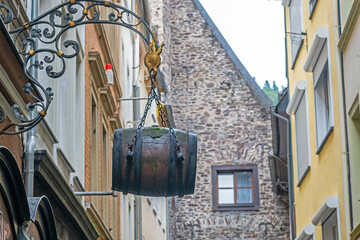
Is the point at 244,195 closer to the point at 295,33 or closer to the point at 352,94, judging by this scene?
the point at 295,33

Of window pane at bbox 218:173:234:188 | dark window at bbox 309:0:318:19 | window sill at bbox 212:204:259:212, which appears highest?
dark window at bbox 309:0:318:19

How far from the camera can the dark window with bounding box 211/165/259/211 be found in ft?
107

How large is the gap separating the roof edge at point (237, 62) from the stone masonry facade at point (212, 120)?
0.12ft

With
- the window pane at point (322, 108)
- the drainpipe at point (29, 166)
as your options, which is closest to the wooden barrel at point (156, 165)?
the drainpipe at point (29, 166)

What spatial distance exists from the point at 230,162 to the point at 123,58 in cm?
1122

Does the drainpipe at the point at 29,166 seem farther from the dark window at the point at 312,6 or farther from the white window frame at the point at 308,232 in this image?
the white window frame at the point at 308,232

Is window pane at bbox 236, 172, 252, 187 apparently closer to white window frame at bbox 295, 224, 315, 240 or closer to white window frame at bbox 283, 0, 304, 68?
white window frame at bbox 283, 0, 304, 68

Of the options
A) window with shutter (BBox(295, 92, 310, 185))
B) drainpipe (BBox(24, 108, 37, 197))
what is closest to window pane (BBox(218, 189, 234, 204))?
window with shutter (BBox(295, 92, 310, 185))

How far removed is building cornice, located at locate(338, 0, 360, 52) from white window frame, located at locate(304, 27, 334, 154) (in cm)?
107

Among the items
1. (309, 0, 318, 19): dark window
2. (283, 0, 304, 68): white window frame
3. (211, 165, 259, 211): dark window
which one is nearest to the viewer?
(309, 0, 318, 19): dark window

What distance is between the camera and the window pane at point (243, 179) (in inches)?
1299

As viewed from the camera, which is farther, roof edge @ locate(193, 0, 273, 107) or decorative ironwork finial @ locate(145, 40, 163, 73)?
roof edge @ locate(193, 0, 273, 107)

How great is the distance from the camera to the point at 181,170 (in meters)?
7.43

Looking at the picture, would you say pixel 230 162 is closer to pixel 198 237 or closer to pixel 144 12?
pixel 198 237
